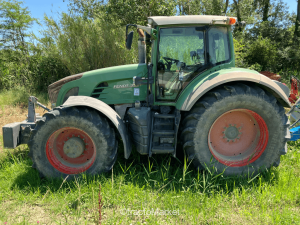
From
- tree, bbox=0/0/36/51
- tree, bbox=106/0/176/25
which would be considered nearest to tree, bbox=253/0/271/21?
tree, bbox=106/0/176/25

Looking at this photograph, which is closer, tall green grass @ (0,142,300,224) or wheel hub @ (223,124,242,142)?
tall green grass @ (0,142,300,224)

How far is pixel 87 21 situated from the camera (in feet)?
27.7

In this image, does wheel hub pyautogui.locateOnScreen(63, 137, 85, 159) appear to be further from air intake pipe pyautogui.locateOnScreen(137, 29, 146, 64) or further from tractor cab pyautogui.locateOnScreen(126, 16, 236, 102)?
air intake pipe pyautogui.locateOnScreen(137, 29, 146, 64)

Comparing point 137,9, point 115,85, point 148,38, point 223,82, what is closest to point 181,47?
point 148,38

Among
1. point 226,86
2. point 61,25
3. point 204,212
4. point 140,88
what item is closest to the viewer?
point 204,212

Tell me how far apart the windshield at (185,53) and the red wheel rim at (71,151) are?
1326 mm

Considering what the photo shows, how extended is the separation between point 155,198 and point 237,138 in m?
1.44

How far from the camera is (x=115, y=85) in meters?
3.27

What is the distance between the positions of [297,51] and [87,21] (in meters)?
12.2

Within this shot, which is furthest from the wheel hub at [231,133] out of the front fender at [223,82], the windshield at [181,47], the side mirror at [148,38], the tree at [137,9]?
the tree at [137,9]

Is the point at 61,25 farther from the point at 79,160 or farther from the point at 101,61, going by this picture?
the point at 79,160

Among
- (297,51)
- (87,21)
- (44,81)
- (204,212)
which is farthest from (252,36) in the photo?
(204,212)

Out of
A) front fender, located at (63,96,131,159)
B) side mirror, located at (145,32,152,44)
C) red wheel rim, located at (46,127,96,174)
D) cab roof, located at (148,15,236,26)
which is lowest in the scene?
red wheel rim, located at (46,127,96,174)

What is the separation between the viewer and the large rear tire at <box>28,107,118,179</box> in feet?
8.93
